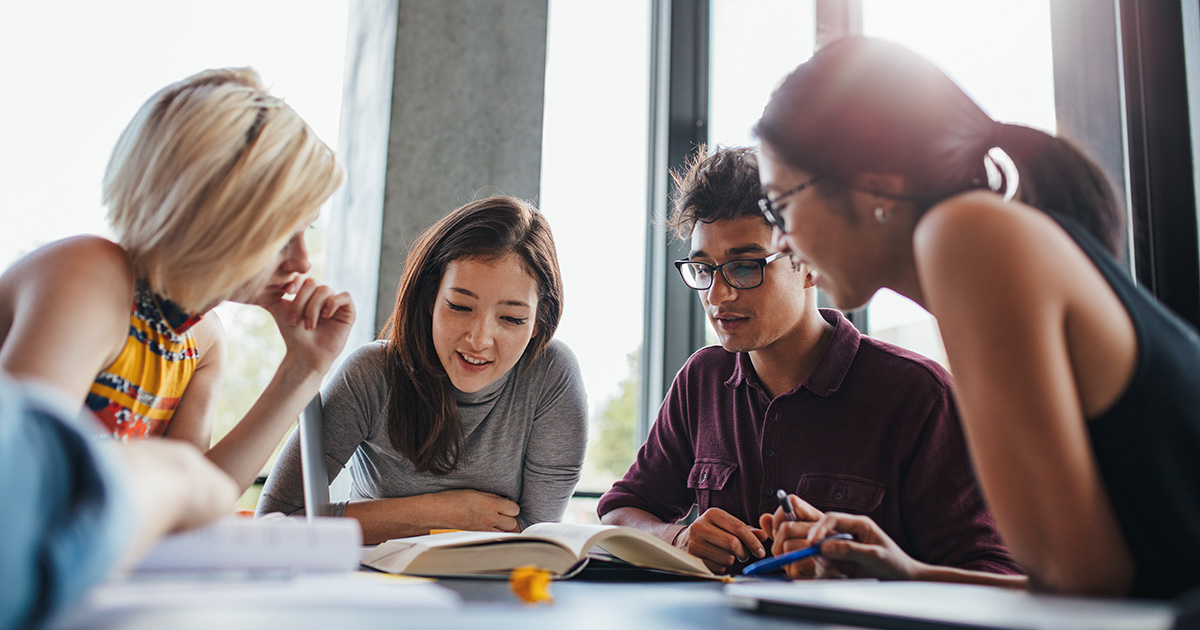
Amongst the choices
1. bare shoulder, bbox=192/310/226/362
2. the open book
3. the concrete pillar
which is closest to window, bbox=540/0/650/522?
the concrete pillar

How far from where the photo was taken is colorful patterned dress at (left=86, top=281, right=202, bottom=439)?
1104mm

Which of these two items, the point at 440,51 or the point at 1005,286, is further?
the point at 440,51

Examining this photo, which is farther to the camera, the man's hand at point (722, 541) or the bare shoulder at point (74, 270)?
the man's hand at point (722, 541)

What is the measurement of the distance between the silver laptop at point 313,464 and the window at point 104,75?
1.04 m

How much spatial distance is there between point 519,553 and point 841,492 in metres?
0.66

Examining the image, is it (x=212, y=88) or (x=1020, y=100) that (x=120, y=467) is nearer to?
(x=212, y=88)

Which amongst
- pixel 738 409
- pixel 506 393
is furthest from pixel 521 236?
pixel 738 409

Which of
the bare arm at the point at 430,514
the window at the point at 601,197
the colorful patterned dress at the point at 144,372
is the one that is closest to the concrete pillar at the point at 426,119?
the window at the point at 601,197

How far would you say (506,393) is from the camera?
1.84 meters

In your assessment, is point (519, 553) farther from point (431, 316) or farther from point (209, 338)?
point (431, 316)

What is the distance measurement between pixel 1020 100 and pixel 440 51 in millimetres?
2008

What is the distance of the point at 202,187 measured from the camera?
3.41 feet

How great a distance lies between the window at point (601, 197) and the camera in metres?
3.06

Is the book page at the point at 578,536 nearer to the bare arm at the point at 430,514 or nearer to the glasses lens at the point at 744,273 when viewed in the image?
the bare arm at the point at 430,514
